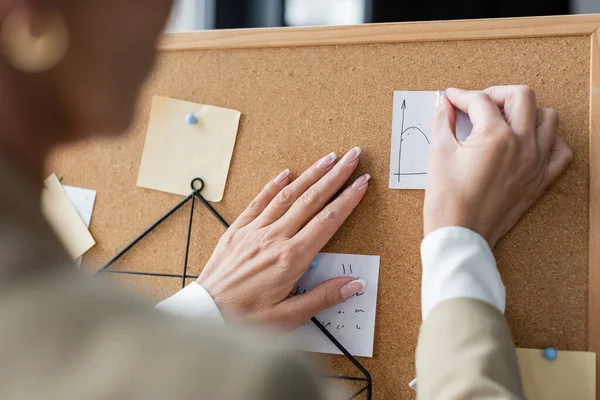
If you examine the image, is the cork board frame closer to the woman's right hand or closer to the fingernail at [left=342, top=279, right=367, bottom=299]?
the woman's right hand

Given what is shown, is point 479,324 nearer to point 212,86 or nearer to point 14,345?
point 14,345

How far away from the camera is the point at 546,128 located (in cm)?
65

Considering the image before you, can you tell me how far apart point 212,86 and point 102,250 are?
28cm

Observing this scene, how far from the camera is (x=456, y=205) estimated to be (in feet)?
2.06

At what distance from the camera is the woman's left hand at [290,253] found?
2.37ft

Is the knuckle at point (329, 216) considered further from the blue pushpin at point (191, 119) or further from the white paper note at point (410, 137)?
the blue pushpin at point (191, 119)

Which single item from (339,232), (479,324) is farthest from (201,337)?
(339,232)

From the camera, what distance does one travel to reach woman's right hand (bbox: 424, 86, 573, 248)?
0.63 metres

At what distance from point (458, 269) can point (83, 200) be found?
22.2 inches

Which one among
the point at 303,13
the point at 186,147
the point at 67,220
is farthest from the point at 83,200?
the point at 303,13

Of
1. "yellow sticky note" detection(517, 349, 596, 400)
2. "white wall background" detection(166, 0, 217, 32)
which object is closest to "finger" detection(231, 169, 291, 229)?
"yellow sticky note" detection(517, 349, 596, 400)

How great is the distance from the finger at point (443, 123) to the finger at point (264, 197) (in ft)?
0.62

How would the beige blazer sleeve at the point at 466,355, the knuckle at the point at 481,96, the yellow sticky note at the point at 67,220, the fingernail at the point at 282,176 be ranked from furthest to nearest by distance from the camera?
the yellow sticky note at the point at 67,220 < the fingernail at the point at 282,176 < the knuckle at the point at 481,96 < the beige blazer sleeve at the point at 466,355

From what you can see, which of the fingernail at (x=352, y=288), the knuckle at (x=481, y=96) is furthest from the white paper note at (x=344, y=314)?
the knuckle at (x=481, y=96)
